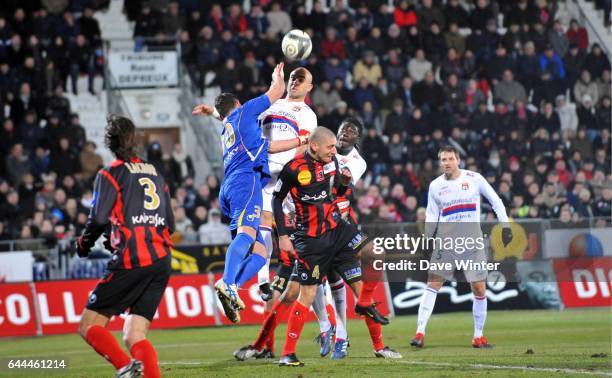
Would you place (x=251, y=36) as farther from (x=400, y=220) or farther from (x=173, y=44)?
(x=400, y=220)

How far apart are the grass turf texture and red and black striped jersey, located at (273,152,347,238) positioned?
4.60 ft

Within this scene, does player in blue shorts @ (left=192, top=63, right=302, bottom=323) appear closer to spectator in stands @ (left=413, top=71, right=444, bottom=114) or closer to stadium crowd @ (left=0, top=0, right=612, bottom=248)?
stadium crowd @ (left=0, top=0, right=612, bottom=248)

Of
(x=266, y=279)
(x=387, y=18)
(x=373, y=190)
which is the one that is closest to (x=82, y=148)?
(x=373, y=190)

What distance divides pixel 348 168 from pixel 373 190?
9.95m

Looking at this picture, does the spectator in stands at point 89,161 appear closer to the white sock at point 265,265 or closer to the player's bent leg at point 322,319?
the white sock at point 265,265

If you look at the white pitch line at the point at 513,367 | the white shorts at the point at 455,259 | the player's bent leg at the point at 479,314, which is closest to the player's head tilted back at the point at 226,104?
the white pitch line at the point at 513,367

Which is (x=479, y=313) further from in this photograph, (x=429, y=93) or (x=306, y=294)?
(x=429, y=93)


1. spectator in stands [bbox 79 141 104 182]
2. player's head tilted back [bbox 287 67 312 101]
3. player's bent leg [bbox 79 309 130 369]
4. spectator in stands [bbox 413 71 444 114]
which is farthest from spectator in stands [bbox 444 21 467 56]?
player's bent leg [bbox 79 309 130 369]

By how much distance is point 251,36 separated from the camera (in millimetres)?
25203

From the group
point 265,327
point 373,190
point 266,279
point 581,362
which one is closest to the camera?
point 581,362

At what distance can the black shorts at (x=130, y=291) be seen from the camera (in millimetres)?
8312

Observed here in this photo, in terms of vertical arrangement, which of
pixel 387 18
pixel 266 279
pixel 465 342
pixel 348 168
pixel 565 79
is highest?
pixel 387 18

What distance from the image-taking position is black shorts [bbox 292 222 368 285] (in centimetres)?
1066

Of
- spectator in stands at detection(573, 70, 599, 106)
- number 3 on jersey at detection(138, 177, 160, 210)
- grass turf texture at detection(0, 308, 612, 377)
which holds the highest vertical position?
spectator in stands at detection(573, 70, 599, 106)
